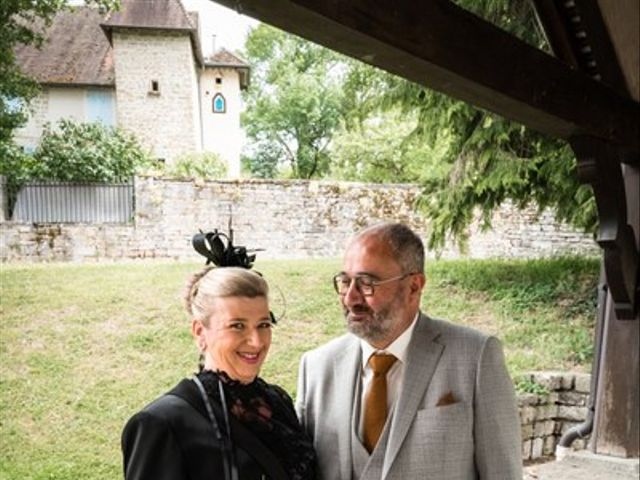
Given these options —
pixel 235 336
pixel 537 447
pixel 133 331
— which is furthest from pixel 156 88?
pixel 235 336

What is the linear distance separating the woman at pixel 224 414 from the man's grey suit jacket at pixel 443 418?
10 cm

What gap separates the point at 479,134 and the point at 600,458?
274 centimetres

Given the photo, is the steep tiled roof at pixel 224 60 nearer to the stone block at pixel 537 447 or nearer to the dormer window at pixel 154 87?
the dormer window at pixel 154 87

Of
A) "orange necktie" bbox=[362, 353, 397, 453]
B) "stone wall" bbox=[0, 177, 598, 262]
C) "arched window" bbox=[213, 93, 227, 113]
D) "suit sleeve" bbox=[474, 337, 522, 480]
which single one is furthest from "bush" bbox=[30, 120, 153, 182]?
"suit sleeve" bbox=[474, 337, 522, 480]

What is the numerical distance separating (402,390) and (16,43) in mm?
4446

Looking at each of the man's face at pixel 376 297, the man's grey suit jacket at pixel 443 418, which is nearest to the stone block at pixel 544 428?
the man's grey suit jacket at pixel 443 418

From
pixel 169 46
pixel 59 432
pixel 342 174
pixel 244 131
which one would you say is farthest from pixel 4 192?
pixel 342 174

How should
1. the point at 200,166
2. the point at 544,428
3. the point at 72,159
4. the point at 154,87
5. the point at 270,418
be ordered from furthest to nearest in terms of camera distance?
the point at 154,87 → the point at 200,166 → the point at 72,159 → the point at 544,428 → the point at 270,418

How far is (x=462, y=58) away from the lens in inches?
59.9

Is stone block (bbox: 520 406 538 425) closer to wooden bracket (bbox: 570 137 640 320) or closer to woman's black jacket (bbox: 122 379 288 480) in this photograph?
wooden bracket (bbox: 570 137 640 320)

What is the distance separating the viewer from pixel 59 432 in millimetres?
4016

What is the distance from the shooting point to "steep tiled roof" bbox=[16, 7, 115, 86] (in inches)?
344

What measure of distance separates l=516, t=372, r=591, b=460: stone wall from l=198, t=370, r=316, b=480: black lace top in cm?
371

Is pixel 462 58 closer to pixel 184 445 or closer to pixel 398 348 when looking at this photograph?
pixel 398 348
